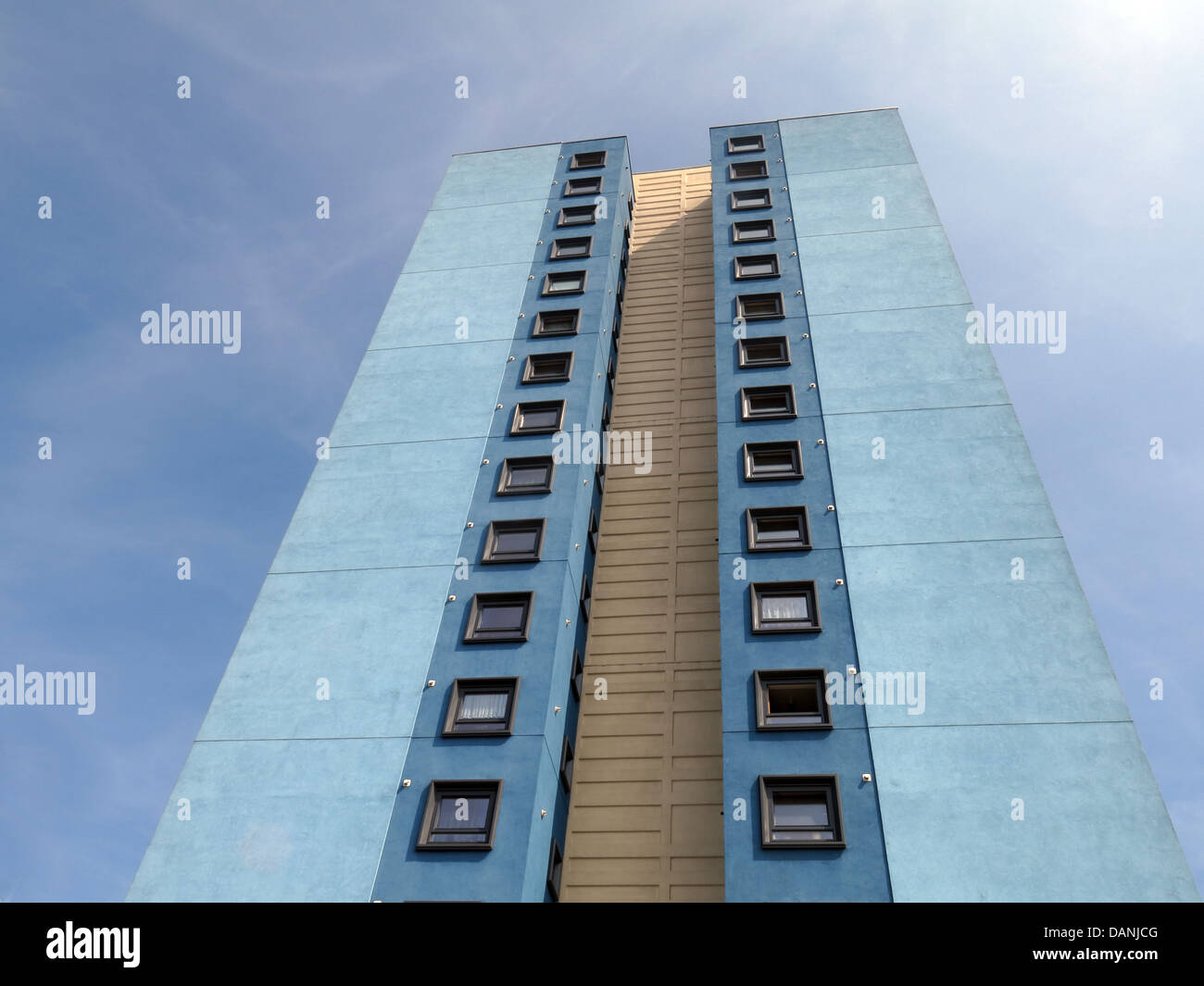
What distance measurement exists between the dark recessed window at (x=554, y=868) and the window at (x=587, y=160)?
31996 millimetres

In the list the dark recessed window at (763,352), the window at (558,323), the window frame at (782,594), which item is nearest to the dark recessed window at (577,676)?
the window frame at (782,594)

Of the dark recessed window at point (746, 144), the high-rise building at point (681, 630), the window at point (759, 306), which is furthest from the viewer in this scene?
the dark recessed window at point (746, 144)

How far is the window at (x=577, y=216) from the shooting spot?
4047 cm

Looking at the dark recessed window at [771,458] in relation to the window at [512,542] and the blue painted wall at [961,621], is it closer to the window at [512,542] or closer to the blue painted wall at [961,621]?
the blue painted wall at [961,621]

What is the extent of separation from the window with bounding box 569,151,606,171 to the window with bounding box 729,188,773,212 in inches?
280

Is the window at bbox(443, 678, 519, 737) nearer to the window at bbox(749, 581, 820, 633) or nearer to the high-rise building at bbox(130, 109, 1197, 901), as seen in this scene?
the high-rise building at bbox(130, 109, 1197, 901)

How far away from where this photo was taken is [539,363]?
33312mm

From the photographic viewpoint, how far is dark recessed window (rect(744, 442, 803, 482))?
1126 inches

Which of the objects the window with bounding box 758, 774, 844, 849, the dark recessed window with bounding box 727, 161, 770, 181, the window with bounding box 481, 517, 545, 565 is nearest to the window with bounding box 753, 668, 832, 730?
the window with bounding box 758, 774, 844, 849

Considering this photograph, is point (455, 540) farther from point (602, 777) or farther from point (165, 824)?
point (165, 824)

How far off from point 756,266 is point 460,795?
23679mm
